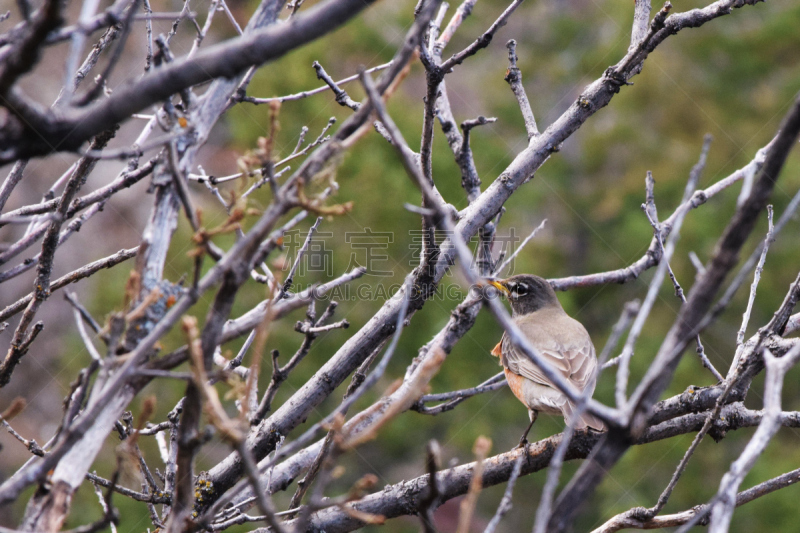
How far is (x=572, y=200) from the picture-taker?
11.8m

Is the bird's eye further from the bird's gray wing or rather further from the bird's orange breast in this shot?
the bird's orange breast

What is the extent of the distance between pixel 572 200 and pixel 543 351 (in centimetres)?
736

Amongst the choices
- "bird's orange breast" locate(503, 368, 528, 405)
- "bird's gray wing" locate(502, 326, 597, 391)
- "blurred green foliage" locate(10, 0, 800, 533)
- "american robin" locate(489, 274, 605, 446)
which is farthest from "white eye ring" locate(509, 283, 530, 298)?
"blurred green foliage" locate(10, 0, 800, 533)

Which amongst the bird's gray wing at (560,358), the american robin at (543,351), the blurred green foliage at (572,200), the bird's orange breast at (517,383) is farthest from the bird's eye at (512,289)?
the blurred green foliage at (572,200)

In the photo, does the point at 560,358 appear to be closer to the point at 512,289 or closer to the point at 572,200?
the point at 512,289

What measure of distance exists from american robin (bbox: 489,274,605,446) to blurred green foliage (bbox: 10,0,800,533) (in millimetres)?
2199

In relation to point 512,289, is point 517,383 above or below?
below

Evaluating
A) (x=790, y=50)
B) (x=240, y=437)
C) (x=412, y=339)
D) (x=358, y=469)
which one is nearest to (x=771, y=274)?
(x=790, y=50)

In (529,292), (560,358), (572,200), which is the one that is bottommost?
(560,358)

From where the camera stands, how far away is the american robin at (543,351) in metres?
4.32

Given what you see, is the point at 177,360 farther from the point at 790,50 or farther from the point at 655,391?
the point at 790,50

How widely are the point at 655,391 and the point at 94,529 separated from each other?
1.27 metres

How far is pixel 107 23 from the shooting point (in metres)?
1.55

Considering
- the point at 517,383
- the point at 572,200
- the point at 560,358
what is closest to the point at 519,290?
the point at 560,358
